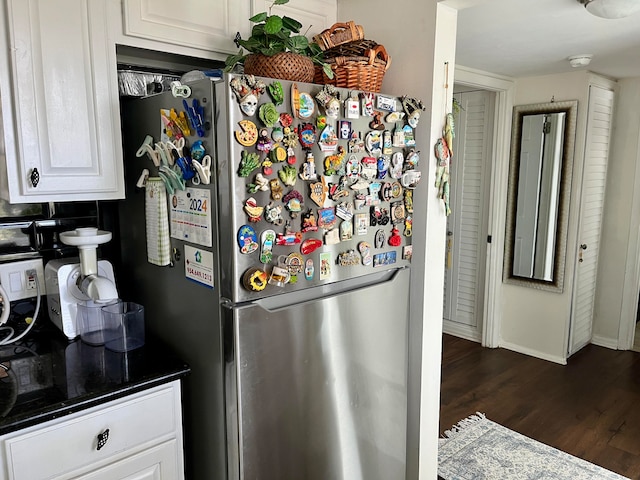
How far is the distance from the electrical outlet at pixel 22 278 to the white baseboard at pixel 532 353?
3395mm

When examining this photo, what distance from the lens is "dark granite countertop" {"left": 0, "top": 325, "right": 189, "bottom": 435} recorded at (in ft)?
4.06

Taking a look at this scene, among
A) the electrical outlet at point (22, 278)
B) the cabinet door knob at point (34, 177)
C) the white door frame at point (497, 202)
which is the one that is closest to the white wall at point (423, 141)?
the cabinet door knob at point (34, 177)

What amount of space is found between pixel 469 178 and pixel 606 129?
104 cm

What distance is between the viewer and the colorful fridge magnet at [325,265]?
5.00 feet

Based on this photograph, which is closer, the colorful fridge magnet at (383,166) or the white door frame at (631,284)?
the colorful fridge magnet at (383,166)

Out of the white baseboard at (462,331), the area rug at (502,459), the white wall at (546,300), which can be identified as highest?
the white wall at (546,300)

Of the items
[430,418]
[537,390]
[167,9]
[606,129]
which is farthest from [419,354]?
[606,129]

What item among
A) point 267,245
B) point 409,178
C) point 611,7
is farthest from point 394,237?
point 611,7

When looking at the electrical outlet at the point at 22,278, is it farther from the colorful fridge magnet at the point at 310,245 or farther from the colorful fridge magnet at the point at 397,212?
the colorful fridge magnet at the point at 397,212

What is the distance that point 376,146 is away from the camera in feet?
5.34

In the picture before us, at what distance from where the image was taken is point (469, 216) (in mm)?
3988

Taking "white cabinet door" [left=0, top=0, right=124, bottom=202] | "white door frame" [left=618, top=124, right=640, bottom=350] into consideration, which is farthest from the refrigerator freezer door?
"white door frame" [left=618, top=124, right=640, bottom=350]

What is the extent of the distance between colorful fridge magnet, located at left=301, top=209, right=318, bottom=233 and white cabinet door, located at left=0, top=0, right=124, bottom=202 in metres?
0.65

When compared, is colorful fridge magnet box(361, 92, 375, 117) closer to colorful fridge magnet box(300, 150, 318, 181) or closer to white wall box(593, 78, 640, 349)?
colorful fridge magnet box(300, 150, 318, 181)
